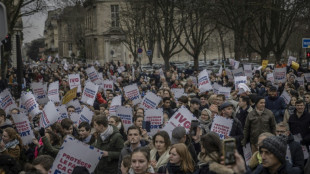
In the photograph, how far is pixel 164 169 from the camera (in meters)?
6.61

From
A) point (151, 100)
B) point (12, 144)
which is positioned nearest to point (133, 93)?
point (151, 100)

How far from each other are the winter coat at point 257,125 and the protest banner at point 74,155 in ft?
12.0

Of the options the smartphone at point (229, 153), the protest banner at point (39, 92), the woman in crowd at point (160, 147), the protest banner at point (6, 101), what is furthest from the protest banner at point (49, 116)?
the smartphone at point (229, 153)

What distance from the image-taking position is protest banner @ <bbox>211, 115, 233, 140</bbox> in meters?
9.17

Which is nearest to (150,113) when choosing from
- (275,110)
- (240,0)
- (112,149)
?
(112,149)

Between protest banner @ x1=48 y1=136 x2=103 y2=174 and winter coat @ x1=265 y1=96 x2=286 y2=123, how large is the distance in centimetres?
639

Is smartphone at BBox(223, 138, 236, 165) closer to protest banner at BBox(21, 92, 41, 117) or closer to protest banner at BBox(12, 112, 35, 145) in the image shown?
protest banner at BBox(12, 112, 35, 145)

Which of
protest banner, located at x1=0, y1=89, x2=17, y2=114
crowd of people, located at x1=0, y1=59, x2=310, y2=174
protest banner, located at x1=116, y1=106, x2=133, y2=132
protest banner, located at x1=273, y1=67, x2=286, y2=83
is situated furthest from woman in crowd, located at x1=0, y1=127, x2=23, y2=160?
protest banner, located at x1=273, y1=67, x2=286, y2=83

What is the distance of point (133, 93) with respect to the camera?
49.9 feet

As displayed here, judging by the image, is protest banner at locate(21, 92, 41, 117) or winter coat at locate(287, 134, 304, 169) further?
protest banner at locate(21, 92, 41, 117)

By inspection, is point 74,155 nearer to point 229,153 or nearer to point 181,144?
point 181,144

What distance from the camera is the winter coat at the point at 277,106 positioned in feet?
40.9

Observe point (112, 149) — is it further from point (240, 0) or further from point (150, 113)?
point (240, 0)

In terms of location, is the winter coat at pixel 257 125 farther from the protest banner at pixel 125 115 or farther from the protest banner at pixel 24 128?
the protest banner at pixel 24 128
